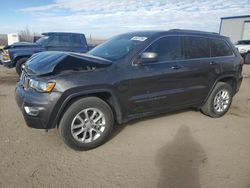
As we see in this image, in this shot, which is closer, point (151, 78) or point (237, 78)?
point (151, 78)

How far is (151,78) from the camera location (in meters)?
4.08

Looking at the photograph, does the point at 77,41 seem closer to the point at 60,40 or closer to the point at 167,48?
the point at 60,40

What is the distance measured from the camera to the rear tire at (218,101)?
5199 mm

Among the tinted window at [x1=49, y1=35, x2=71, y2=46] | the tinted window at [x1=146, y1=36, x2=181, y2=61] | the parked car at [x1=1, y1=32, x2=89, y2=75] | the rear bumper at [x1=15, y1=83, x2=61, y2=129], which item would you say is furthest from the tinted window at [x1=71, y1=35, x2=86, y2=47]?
the rear bumper at [x1=15, y1=83, x2=61, y2=129]

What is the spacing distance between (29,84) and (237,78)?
447 centimetres

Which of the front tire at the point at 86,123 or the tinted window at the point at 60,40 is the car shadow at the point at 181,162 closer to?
the front tire at the point at 86,123

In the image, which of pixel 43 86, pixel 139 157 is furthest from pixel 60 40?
pixel 139 157

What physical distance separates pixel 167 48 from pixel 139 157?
78.8 inches

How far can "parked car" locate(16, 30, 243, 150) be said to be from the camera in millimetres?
3402

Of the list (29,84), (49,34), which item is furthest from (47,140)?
(49,34)

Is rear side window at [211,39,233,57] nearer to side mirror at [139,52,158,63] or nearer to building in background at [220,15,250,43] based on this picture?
side mirror at [139,52,158,63]

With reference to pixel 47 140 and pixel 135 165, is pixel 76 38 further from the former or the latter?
pixel 135 165

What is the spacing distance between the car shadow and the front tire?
3.11 ft

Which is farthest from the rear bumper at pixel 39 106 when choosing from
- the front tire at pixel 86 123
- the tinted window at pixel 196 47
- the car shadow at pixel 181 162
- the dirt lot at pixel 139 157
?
the tinted window at pixel 196 47
